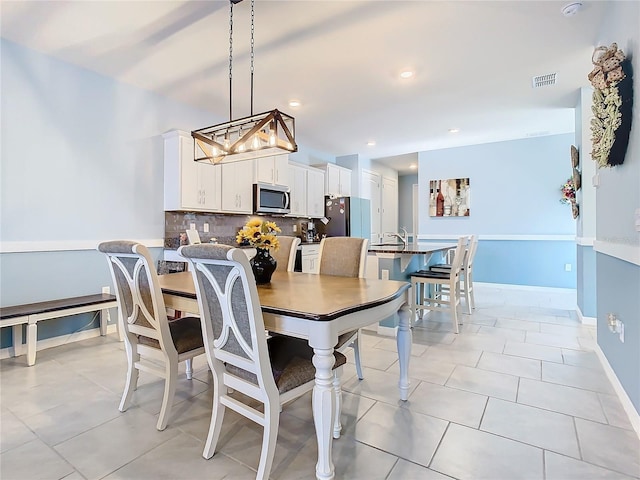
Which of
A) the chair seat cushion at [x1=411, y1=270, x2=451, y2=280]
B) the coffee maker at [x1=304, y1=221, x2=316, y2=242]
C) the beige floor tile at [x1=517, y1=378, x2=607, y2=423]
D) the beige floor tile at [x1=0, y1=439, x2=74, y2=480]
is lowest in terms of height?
the beige floor tile at [x1=0, y1=439, x2=74, y2=480]

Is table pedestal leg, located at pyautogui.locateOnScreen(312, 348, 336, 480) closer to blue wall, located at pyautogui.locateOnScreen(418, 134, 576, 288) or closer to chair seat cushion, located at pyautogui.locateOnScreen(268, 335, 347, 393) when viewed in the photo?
chair seat cushion, located at pyautogui.locateOnScreen(268, 335, 347, 393)

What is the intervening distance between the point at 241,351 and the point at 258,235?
2.54ft

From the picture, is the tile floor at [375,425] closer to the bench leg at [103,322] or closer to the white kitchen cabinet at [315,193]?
the bench leg at [103,322]

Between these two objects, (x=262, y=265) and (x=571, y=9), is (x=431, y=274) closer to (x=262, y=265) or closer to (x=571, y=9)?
(x=262, y=265)

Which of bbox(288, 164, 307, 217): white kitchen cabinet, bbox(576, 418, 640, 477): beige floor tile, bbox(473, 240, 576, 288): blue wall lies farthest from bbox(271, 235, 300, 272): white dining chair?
bbox(473, 240, 576, 288): blue wall

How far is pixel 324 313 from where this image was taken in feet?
4.44

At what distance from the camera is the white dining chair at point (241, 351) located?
1.36 meters

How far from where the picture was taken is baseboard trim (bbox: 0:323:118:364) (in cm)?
289

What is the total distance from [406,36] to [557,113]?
3.12 meters

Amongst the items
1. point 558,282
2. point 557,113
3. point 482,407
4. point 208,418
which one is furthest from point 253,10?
point 558,282

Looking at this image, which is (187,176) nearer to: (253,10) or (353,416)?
(253,10)

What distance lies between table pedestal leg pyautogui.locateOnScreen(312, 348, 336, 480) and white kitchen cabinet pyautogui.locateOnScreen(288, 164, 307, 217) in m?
4.36

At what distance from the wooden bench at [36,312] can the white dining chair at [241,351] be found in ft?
6.26

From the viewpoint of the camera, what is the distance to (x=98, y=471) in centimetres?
150
